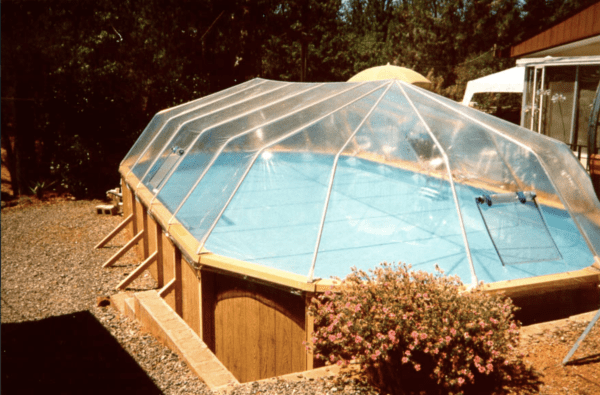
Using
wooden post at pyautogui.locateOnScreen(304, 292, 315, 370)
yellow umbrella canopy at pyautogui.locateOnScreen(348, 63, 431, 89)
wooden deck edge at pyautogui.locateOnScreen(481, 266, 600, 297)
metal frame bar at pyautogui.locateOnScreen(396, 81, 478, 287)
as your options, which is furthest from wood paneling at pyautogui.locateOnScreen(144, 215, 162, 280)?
yellow umbrella canopy at pyautogui.locateOnScreen(348, 63, 431, 89)

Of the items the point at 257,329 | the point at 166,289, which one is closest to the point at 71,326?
the point at 166,289

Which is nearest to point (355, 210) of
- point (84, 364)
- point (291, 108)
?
point (291, 108)

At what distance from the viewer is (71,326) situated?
615cm

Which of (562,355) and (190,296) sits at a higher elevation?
(562,355)

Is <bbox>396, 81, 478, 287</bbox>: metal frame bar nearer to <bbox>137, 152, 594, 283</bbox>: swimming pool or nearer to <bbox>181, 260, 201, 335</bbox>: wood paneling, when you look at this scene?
<bbox>137, 152, 594, 283</bbox>: swimming pool

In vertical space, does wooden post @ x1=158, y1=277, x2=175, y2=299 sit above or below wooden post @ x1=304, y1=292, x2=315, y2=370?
below

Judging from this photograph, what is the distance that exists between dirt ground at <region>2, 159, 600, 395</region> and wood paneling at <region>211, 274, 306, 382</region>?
1.93m

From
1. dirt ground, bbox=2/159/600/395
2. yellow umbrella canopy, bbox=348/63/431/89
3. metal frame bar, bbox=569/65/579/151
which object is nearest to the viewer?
dirt ground, bbox=2/159/600/395

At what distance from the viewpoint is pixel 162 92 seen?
15.0 meters

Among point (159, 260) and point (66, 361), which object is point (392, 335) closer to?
point (66, 361)

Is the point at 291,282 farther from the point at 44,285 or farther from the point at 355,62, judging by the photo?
the point at 355,62

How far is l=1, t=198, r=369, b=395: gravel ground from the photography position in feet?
15.0

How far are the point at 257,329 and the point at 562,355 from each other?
8.69 feet

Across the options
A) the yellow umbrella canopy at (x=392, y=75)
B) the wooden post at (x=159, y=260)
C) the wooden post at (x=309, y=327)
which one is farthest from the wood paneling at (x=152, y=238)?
the yellow umbrella canopy at (x=392, y=75)
